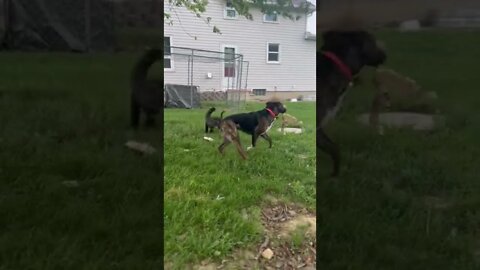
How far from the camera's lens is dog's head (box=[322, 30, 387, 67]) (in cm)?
123

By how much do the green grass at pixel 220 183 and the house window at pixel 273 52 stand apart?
151mm

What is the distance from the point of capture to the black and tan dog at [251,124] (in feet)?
4.30

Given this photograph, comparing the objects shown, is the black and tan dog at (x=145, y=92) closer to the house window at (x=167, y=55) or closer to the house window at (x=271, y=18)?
the house window at (x=167, y=55)

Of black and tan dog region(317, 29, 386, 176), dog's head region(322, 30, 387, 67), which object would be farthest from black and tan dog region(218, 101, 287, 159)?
dog's head region(322, 30, 387, 67)

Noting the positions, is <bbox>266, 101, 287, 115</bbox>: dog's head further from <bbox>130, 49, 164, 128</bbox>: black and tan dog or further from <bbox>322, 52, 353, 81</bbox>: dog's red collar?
<bbox>130, 49, 164, 128</bbox>: black and tan dog

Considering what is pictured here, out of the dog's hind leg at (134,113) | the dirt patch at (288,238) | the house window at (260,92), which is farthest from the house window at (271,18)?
the dirt patch at (288,238)

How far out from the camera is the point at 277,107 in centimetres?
133

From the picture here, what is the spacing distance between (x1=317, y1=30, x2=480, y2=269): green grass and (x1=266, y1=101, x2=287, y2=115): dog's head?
159 millimetres

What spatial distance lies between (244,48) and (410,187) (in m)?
0.68

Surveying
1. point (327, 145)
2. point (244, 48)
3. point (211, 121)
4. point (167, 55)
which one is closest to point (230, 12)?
point (244, 48)

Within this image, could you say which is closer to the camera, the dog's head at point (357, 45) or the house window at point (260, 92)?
the dog's head at point (357, 45)

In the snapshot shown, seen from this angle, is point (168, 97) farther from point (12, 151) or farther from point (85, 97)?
point (12, 151)

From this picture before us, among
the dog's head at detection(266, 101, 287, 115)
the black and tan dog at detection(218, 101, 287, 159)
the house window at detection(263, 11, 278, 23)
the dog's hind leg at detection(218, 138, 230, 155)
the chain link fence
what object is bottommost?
the dog's hind leg at detection(218, 138, 230, 155)

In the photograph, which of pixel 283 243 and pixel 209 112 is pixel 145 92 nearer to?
pixel 209 112
